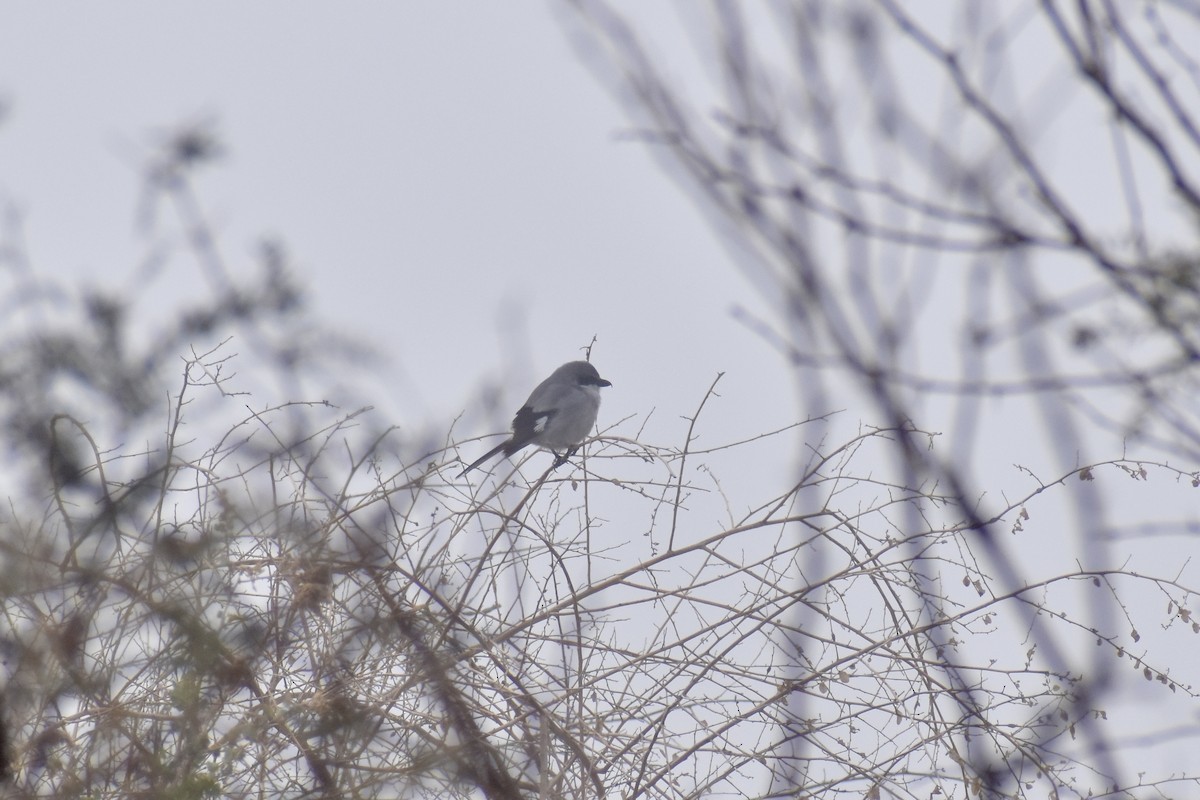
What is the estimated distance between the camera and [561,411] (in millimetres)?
9367

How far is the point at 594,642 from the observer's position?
181 inches

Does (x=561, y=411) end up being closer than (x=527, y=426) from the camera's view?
No

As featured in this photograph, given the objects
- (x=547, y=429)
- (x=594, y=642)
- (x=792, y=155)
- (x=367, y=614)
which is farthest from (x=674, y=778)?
(x=547, y=429)

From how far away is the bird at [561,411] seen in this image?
902 cm

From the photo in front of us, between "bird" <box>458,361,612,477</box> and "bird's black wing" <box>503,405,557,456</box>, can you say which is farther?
"bird" <box>458,361,612,477</box>

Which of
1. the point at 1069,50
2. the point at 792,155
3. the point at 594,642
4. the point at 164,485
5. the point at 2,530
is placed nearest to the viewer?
the point at 1069,50

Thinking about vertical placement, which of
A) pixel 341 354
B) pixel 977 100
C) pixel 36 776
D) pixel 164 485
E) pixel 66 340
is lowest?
pixel 977 100

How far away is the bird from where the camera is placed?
9.02m

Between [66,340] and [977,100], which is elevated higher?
[66,340]

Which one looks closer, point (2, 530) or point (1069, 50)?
point (1069, 50)

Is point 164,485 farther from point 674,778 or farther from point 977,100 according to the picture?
point 977,100

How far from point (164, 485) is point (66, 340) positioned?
582cm

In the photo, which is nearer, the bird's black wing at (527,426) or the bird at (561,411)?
the bird's black wing at (527,426)

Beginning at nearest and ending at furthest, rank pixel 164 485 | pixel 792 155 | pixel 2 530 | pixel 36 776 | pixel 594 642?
1. pixel 792 155
2. pixel 36 776
3. pixel 164 485
4. pixel 2 530
5. pixel 594 642
